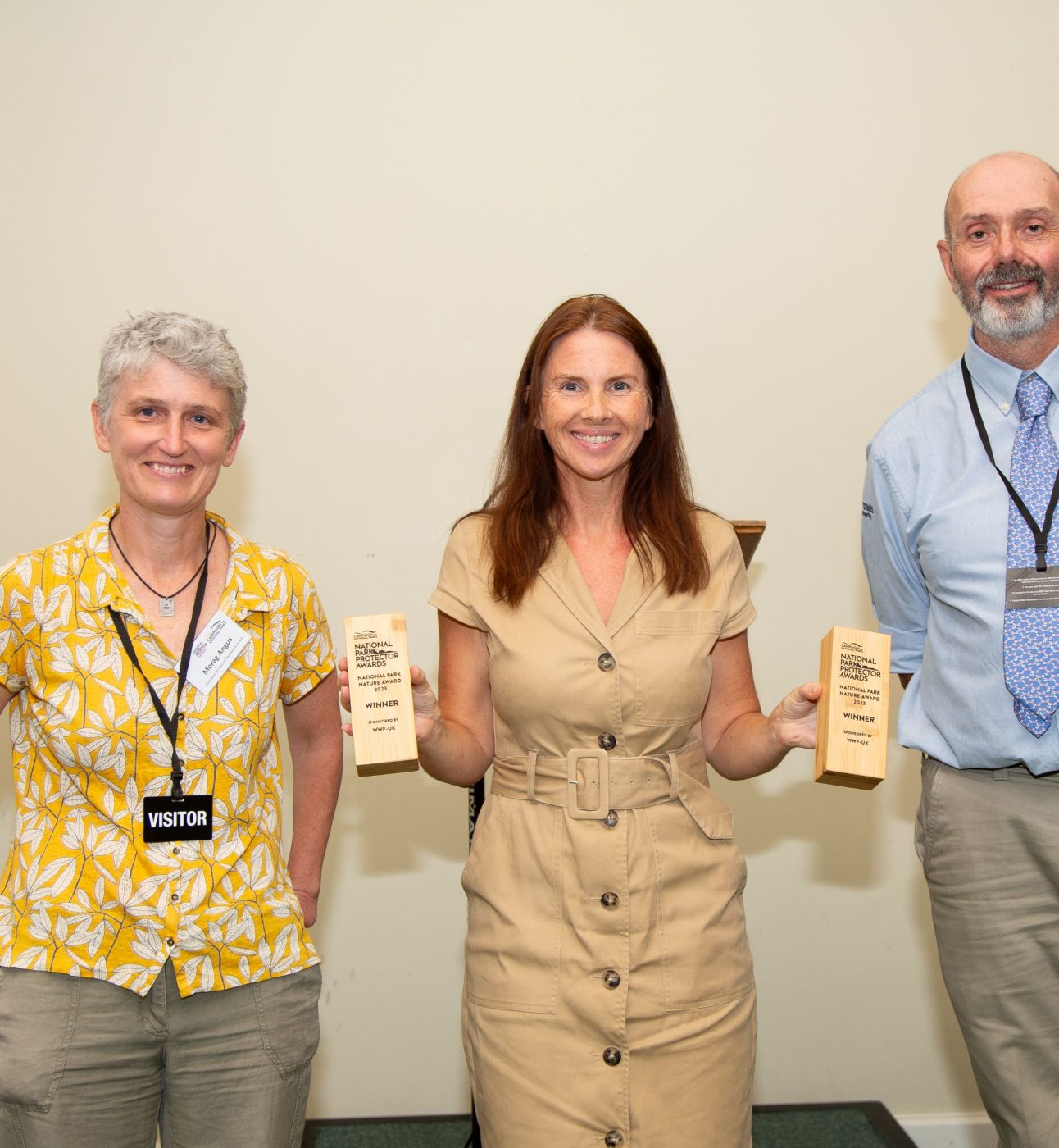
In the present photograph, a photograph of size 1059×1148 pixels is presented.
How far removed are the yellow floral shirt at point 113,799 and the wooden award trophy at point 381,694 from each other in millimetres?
172

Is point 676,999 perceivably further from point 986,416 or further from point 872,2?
point 872,2

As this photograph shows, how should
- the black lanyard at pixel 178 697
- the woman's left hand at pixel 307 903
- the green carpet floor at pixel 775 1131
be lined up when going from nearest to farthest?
the black lanyard at pixel 178 697
the woman's left hand at pixel 307 903
the green carpet floor at pixel 775 1131

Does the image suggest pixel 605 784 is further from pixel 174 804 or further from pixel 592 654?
pixel 174 804

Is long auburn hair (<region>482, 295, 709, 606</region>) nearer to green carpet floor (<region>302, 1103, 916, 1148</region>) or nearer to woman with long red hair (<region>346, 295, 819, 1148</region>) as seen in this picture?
woman with long red hair (<region>346, 295, 819, 1148</region>)

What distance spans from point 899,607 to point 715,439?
1048mm

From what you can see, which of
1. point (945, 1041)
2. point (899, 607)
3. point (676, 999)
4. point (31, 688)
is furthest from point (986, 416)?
point (945, 1041)

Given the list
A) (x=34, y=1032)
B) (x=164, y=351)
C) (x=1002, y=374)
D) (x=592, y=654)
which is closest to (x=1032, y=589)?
(x=1002, y=374)

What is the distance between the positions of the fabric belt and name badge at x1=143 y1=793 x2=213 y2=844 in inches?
22.4

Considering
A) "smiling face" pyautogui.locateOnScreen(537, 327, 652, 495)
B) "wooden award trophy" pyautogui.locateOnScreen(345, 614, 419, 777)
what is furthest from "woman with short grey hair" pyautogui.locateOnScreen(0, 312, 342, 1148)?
"smiling face" pyautogui.locateOnScreen(537, 327, 652, 495)

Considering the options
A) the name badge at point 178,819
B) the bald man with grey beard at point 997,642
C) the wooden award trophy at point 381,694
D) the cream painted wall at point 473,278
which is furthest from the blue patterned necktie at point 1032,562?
the name badge at point 178,819

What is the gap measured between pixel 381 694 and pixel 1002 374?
51.7 inches

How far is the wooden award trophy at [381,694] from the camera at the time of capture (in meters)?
1.85

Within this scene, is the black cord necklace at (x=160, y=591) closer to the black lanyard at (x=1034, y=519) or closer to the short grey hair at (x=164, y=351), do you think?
the short grey hair at (x=164, y=351)

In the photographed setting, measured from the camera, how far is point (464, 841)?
11.1 ft
